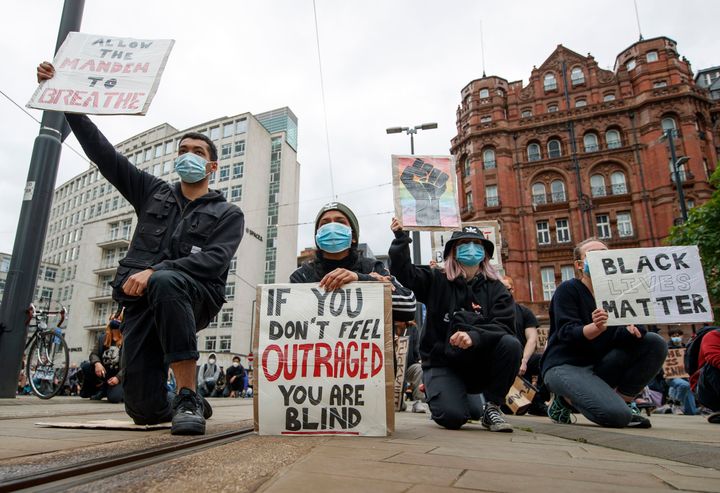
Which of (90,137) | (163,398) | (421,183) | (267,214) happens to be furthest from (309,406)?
(267,214)

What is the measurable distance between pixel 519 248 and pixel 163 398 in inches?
1303

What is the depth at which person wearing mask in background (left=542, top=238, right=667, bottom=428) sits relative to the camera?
12.6ft

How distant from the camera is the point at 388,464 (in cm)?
166

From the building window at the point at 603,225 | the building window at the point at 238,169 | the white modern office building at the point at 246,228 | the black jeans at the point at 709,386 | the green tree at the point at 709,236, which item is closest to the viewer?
the black jeans at the point at 709,386

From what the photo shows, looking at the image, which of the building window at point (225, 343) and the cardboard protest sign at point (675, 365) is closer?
the cardboard protest sign at point (675, 365)

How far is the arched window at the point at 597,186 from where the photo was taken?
33875 mm

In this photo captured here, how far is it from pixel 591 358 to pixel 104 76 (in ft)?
15.4

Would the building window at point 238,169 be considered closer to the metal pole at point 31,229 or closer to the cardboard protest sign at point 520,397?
the metal pole at point 31,229

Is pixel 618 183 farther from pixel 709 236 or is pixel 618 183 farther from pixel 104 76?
pixel 104 76

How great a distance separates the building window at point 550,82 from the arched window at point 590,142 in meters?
5.81

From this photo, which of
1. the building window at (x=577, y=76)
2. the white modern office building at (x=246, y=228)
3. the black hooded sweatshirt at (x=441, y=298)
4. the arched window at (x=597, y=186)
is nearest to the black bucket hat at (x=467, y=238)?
the black hooded sweatshirt at (x=441, y=298)

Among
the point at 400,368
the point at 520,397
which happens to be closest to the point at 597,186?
the point at 400,368

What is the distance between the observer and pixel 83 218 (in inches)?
2317

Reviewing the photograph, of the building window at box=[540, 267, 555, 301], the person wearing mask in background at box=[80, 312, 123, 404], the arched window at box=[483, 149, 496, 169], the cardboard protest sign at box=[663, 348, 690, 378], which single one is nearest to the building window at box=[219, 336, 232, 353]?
the arched window at box=[483, 149, 496, 169]
